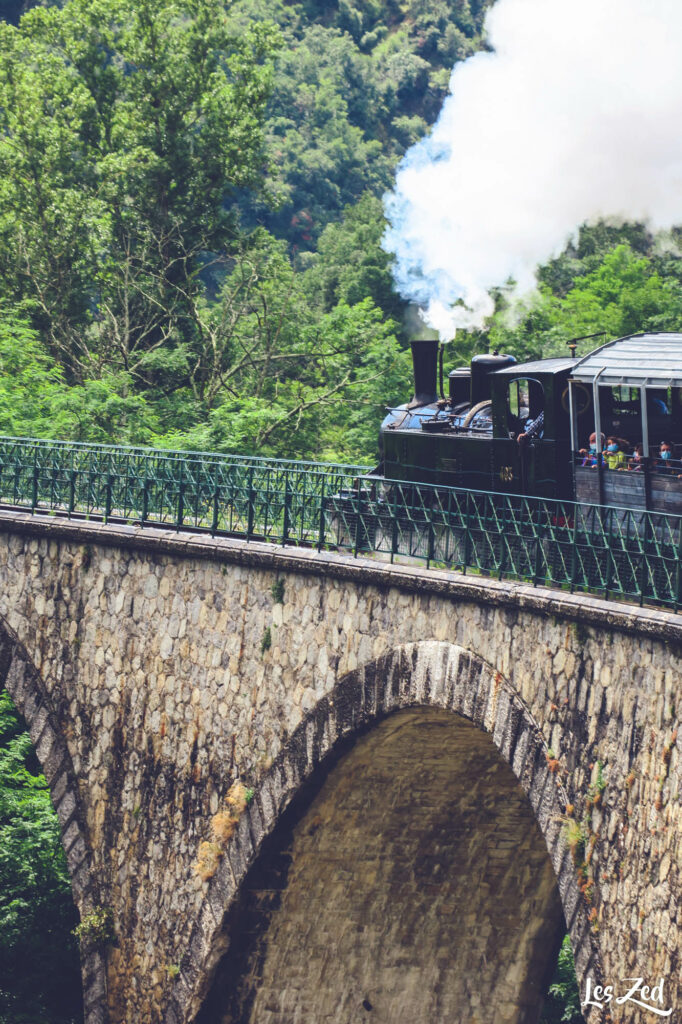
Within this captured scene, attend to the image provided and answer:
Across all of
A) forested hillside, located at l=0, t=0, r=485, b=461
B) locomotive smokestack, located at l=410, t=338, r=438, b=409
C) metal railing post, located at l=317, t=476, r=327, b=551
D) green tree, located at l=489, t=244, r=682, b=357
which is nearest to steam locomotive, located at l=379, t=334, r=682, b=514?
A: locomotive smokestack, located at l=410, t=338, r=438, b=409

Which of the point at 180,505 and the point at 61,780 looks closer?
the point at 180,505

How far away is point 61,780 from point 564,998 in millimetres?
10304

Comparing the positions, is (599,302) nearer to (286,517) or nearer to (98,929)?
(286,517)

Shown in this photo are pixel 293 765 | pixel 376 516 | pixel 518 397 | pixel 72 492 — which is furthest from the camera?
pixel 72 492

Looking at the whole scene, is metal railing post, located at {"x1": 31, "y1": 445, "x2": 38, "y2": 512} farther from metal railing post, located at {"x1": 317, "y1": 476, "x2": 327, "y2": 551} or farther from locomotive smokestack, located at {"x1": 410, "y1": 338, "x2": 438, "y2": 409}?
locomotive smokestack, located at {"x1": 410, "y1": 338, "x2": 438, "y2": 409}

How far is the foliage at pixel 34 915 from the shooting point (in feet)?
63.1

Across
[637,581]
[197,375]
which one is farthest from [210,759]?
[197,375]

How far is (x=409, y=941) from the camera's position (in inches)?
583

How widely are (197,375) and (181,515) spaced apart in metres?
15.2

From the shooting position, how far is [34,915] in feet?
64.0

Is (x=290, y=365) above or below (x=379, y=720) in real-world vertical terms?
above

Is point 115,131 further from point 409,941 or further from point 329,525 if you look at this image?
point 409,941

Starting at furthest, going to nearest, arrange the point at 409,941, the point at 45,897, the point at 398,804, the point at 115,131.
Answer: the point at 115,131 < the point at 45,897 < the point at 409,941 < the point at 398,804

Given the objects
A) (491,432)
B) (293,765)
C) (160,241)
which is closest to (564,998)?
(293,765)
